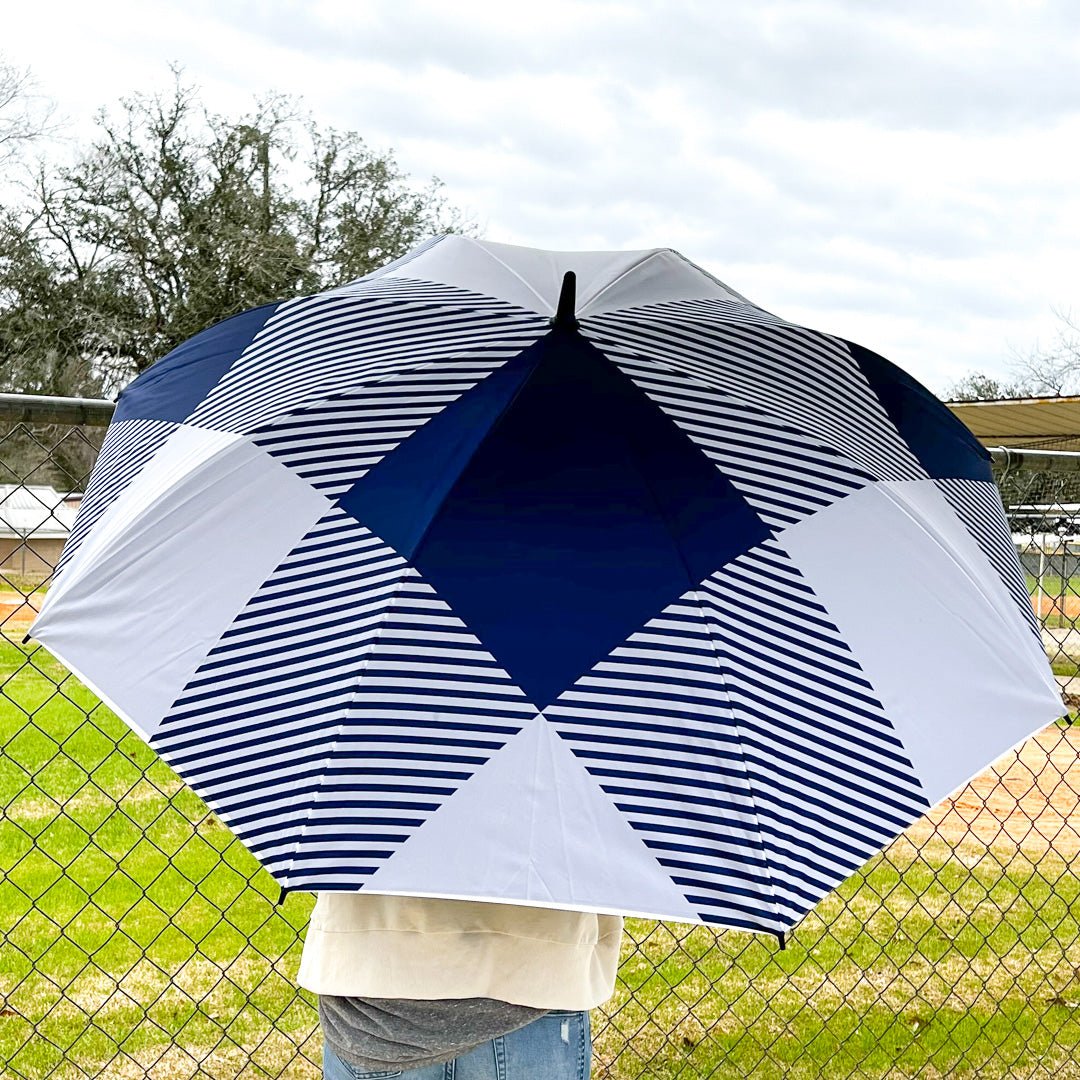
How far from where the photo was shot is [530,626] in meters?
1.11

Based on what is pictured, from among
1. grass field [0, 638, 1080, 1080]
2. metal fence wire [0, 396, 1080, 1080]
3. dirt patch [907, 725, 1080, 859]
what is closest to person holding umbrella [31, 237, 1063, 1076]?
metal fence wire [0, 396, 1080, 1080]

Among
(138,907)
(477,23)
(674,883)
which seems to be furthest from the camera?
(477,23)

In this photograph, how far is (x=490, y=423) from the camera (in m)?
1.18

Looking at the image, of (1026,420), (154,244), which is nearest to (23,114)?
(154,244)

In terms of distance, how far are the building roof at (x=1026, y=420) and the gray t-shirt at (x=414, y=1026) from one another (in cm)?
1121

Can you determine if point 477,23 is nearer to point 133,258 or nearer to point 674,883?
point 133,258

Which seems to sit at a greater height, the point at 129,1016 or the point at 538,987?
the point at 538,987

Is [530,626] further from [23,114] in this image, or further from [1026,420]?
[23,114]

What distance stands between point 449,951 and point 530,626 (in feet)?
1.42

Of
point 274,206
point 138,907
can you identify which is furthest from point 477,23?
point 138,907

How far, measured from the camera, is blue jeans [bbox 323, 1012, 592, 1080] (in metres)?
1.40

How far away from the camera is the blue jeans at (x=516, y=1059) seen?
1.40m

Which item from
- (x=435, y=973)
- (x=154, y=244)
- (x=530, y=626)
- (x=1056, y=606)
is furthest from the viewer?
(x=154, y=244)

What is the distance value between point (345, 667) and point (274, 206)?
26771 millimetres
